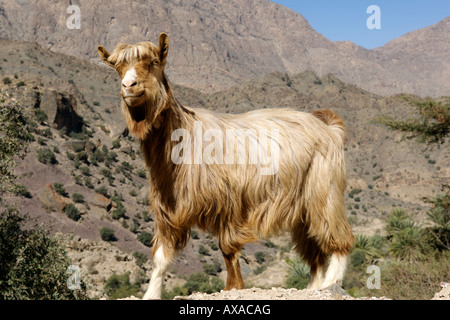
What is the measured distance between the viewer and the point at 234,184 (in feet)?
17.9

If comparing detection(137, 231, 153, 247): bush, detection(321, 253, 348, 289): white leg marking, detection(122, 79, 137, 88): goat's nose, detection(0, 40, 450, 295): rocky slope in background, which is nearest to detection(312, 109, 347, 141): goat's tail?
detection(321, 253, 348, 289): white leg marking

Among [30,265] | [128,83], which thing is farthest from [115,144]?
[128,83]

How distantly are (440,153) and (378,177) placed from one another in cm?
1352

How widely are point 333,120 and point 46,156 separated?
4820 cm

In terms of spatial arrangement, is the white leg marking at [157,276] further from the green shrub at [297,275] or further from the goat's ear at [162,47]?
the green shrub at [297,275]

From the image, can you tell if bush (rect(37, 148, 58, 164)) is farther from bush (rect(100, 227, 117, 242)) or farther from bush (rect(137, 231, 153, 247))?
bush (rect(137, 231, 153, 247))

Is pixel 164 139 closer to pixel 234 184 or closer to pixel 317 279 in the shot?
pixel 234 184

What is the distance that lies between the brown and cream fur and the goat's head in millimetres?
11

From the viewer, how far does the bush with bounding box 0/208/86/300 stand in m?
11.1

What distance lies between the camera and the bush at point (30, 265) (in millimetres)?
11125

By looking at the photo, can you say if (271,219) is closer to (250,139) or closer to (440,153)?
(250,139)

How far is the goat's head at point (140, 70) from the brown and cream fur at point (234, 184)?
0.04ft

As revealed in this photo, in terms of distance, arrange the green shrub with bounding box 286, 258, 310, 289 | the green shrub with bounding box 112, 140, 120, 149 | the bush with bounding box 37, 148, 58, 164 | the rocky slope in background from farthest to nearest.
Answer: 1. the green shrub with bounding box 112, 140, 120, 149
2. the bush with bounding box 37, 148, 58, 164
3. the rocky slope in background
4. the green shrub with bounding box 286, 258, 310, 289

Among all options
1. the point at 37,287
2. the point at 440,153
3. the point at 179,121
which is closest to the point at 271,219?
the point at 179,121
